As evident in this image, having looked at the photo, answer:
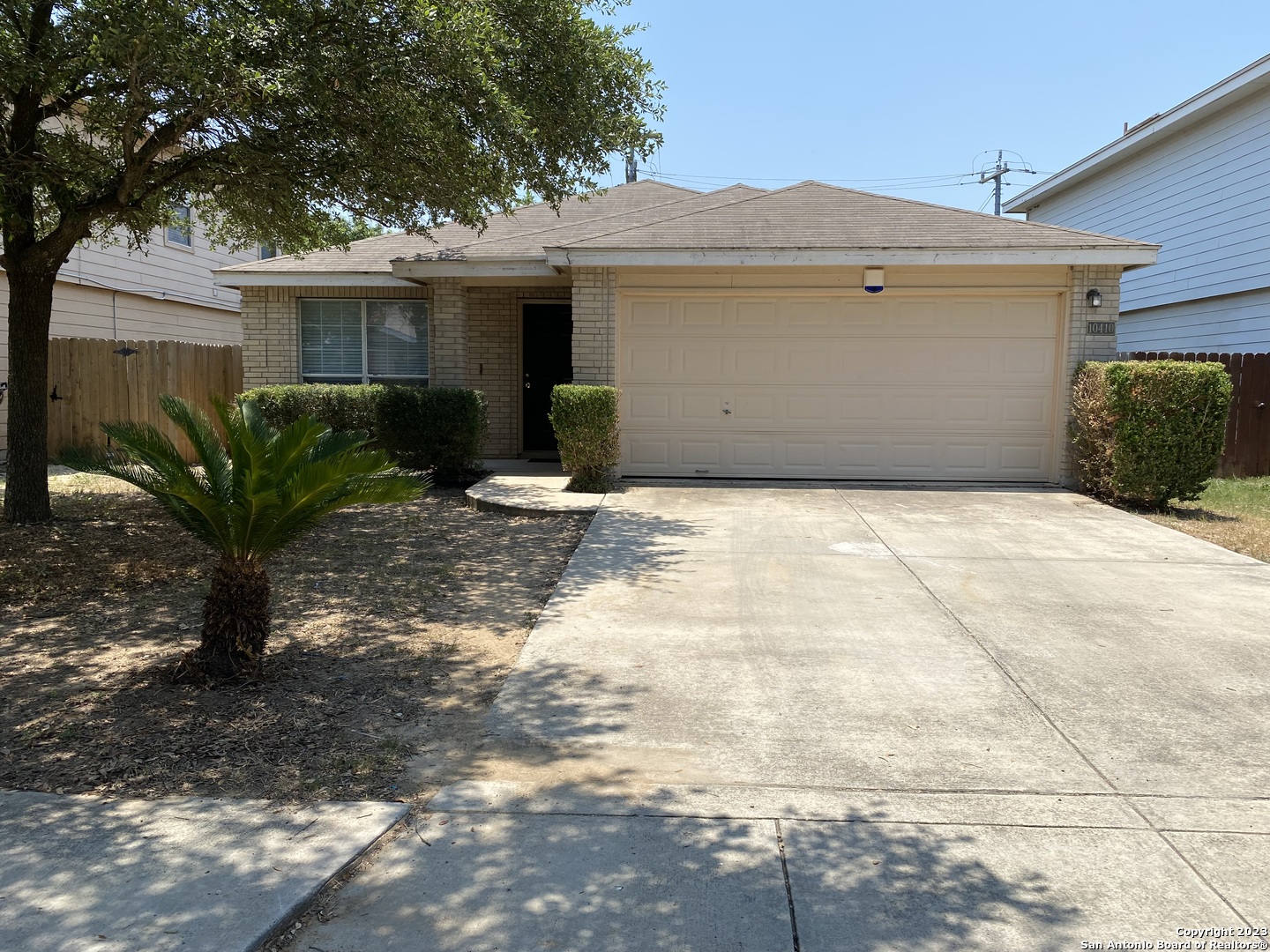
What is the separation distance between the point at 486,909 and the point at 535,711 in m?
1.73

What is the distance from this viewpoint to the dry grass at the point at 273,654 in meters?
3.94

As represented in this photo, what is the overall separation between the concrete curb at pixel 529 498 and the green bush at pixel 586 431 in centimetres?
29

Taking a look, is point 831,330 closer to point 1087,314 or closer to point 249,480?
point 1087,314

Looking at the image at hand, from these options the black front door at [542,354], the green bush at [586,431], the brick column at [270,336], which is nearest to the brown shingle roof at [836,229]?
the green bush at [586,431]

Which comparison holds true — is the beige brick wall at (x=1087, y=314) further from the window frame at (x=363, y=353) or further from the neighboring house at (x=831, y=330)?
the window frame at (x=363, y=353)

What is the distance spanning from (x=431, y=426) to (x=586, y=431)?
7.13 feet

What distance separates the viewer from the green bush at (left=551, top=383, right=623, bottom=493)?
1090cm

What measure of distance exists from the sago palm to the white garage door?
7427 millimetres

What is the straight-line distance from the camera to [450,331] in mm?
13211

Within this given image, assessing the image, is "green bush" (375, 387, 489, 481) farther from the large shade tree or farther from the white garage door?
the large shade tree

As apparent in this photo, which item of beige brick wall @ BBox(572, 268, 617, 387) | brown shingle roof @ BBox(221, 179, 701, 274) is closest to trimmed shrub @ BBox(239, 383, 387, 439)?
brown shingle roof @ BBox(221, 179, 701, 274)

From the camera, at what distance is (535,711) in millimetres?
4645

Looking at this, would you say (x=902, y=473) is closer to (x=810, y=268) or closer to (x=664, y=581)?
(x=810, y=268)

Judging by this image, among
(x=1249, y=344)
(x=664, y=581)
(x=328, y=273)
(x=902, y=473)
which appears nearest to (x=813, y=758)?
(x=664, y=581)
